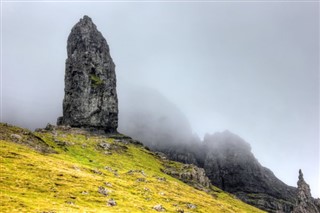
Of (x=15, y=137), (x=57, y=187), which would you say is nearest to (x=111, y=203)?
(x=57, y=187)

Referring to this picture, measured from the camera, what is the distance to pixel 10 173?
8725 centimetres

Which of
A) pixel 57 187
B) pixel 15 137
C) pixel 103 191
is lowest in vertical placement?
pixel 103 191

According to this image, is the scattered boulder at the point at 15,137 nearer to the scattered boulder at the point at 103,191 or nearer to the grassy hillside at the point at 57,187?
the grassy hillside at the point at 57,187

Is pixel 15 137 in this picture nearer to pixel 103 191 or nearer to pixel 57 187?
pixel 103 191

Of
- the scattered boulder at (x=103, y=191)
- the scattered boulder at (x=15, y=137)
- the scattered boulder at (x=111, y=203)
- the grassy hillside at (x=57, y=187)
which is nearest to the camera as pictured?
the grassy hillside at (x=57, y=187)

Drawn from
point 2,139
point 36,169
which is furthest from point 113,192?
Result: point 2,139

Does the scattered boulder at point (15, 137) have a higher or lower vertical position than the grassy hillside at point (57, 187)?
higher

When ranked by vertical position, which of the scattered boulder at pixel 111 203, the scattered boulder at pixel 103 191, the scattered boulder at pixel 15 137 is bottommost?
the scattered boulder at pixel 111 203

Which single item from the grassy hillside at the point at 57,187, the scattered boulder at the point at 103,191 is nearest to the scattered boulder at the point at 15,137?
the grassy hillside at the point at 57,187

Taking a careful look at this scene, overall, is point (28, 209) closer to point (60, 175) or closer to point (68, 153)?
point (60, 175)

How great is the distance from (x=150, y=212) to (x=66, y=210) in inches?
1069

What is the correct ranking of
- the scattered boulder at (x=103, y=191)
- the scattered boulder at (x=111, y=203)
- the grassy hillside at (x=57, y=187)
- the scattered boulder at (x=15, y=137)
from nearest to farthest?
the grassy hillside at (x=57, y=187) → the scattered boulder at (x=111, y=203) → the scattered boulder at (x=103, y=191) → the scattered boulder at (x=15, y=137)

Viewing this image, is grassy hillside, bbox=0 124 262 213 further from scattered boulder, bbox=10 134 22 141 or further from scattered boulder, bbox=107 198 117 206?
scattered boulder, bbox=107 198 117 206

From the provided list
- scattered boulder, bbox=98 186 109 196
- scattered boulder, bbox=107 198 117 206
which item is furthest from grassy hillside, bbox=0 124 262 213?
scattered boulder, bbox=107 198 117 206
